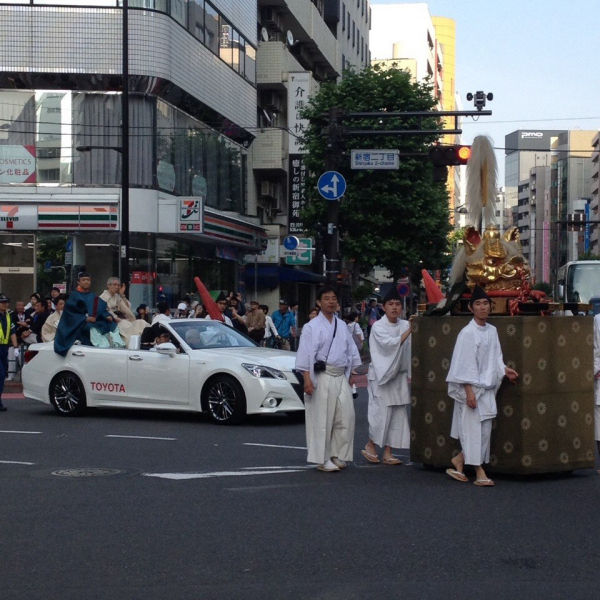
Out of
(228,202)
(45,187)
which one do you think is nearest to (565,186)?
(228,202)

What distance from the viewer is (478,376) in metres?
10.1

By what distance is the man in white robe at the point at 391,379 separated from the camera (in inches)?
451

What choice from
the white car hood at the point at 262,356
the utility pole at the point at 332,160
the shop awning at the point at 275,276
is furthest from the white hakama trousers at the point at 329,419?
the shop awning at the point at 275,276

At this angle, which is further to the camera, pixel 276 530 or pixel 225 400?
pixel 225 400

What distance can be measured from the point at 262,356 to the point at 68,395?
127 inches

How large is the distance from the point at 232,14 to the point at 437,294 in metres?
28.9

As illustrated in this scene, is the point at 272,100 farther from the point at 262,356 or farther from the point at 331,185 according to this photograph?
the point at 262,356

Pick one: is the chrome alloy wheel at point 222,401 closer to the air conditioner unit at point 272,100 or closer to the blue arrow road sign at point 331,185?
the blue arrow road sign at point 331,185


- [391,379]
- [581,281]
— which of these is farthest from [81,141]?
[391,379]

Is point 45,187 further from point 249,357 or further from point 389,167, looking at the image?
point 249,357

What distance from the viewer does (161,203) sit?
32.0m

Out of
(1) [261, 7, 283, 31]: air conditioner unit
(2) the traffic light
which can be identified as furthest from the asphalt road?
(1) [261, 7, 283, 31]: air conditioner unit

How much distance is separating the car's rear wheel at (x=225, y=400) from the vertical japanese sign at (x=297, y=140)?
29.9 meters

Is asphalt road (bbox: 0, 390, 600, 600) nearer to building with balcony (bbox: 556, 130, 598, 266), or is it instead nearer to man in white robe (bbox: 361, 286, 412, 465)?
man in white robe (bbox: 361, 286, 412, 465)
